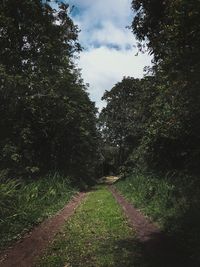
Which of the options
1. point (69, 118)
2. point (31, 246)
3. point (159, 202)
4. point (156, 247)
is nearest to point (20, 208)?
point (31, 246)

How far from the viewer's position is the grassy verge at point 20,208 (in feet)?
47.0

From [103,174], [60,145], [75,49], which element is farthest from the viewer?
[103,174]

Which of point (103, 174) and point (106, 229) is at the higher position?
point (103, 174)

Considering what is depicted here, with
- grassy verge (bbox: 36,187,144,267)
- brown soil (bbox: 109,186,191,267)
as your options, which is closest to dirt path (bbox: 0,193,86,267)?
grassy verge (bbox: 36,187,144,267)

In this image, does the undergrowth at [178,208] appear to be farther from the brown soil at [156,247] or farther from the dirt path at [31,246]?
the dirt path at [31,246]

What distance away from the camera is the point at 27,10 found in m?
25.2

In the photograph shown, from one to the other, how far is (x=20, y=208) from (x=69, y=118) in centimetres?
1886

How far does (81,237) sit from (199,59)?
255 inches

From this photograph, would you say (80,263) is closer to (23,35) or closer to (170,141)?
(170,141)

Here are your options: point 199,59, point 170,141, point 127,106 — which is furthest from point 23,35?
point 127,106

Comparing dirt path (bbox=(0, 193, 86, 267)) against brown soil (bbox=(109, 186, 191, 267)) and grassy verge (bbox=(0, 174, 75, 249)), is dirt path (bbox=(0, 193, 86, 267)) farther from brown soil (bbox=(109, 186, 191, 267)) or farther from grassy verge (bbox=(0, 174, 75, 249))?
brown soil (bbox=(109, 186, 191, 267))

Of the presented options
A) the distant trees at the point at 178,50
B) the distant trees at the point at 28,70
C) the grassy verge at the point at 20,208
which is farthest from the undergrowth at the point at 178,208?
the distant trees at the point at 28,70

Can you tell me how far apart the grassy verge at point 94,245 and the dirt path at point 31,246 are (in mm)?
296

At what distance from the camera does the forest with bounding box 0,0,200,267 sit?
1178 cm
